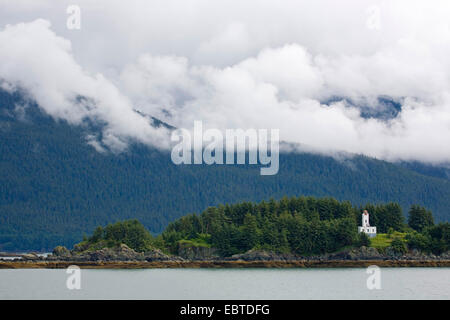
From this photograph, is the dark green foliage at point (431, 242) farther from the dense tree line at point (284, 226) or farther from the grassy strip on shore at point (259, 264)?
the dense tree line at point (284, 226)

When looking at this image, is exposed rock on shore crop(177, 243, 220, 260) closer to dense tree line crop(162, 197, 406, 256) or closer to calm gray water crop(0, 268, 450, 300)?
dense tree line crop(162, 197, 406, 256)

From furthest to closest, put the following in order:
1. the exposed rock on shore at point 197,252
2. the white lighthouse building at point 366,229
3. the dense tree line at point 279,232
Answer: the white lighthouse building at point 366,229 < the exposed rock on shore at point 197,252 < the dense tree line at point 279,232

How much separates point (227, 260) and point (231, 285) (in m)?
50.6

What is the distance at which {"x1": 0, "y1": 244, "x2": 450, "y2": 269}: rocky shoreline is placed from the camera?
494 feet

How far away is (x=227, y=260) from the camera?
155125mm

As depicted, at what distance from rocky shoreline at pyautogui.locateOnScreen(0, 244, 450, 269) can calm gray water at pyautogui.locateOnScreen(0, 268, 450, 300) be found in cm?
1341

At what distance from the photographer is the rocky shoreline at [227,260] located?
15050cm

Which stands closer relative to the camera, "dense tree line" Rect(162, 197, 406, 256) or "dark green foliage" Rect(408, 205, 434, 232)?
"dense tree line" Rect(162, 197, 406, 256)

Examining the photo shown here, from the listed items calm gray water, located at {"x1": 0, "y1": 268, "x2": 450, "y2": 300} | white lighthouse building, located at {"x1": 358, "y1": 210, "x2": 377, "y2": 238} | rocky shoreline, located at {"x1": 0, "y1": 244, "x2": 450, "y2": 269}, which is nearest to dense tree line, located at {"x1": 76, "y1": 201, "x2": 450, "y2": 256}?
rocky shoreline, located at {"x1": 0, "y1": 244, "x2": 450, "y2": 269}

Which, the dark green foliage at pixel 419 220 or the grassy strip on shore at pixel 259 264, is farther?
→ the dark green foliage at pixel 419 220

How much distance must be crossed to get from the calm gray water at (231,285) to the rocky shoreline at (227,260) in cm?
1341

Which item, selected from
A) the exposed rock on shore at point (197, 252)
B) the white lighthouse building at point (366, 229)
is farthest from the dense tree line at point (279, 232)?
the white lighthouse building at point (366, 229)
